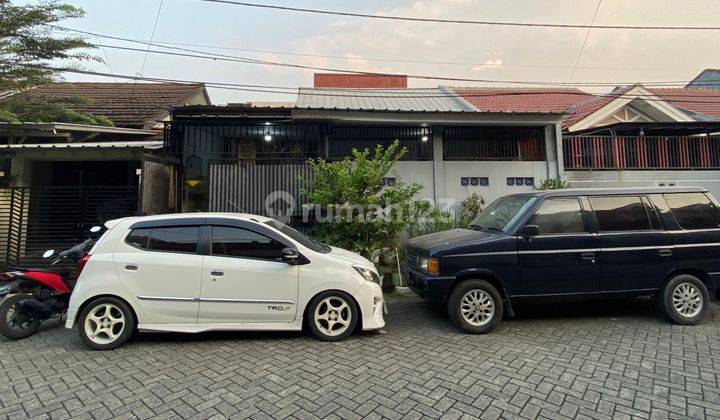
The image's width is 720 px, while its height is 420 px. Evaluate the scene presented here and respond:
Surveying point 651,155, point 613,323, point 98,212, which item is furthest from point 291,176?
point 651,155

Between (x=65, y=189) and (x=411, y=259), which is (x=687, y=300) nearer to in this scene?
(x=411, y=259)

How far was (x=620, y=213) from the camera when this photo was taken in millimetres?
4902

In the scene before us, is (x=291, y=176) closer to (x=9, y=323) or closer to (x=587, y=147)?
(x=9, y=323)

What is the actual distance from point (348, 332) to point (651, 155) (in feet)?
38.5

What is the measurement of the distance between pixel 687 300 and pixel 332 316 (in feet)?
15.9

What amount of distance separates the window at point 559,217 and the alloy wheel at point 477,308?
1.18 m

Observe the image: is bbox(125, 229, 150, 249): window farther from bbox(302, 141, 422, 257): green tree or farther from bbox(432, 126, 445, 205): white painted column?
bbox(432, 126, 445, 205): white painted column

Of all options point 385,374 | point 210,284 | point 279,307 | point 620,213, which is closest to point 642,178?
point 620,213

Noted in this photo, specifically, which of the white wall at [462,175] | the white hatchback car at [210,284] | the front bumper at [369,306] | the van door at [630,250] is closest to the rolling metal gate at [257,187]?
the white wall at [462,175]

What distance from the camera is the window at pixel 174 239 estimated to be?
427 centimetres

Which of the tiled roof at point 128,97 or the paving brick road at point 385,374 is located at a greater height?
the tiled roof at point 128,97

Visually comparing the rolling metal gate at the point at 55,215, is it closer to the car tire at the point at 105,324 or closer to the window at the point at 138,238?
the window at the point at 138,238

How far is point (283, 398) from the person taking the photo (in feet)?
9.79

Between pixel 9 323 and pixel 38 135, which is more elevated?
pixel 38 135
